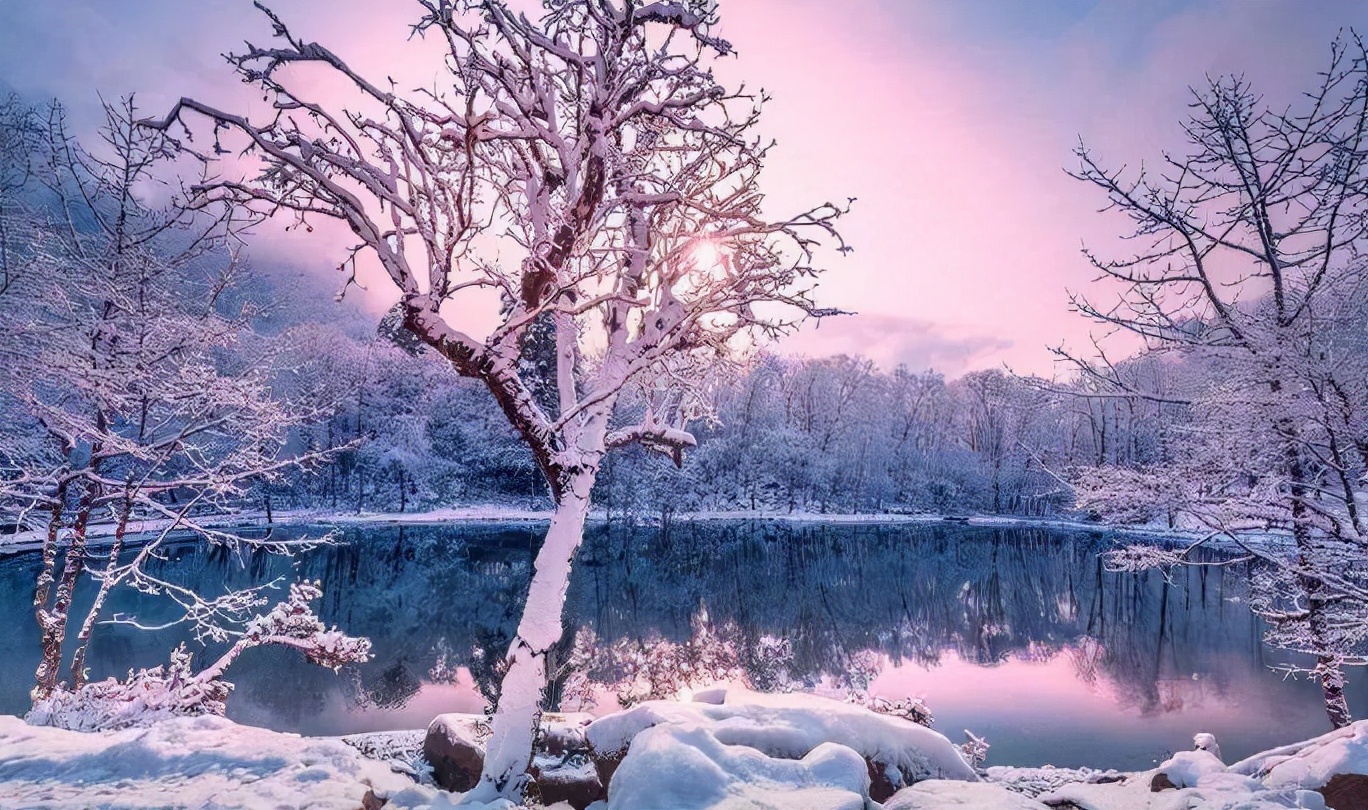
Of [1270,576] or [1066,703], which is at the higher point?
[1270,576]

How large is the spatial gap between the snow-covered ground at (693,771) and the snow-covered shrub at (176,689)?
78.0 inches

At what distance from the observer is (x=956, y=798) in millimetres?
4625

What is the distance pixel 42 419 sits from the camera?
705cm

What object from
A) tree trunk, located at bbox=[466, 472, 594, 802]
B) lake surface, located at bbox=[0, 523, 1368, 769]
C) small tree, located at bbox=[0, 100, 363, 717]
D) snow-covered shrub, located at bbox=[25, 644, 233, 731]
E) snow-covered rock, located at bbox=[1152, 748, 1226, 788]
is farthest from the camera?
lake surface, located at bbox=[0, 523, 1368, 769]

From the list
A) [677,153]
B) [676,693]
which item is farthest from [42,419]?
[676,693]

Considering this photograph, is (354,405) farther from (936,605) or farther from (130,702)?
(130,702)

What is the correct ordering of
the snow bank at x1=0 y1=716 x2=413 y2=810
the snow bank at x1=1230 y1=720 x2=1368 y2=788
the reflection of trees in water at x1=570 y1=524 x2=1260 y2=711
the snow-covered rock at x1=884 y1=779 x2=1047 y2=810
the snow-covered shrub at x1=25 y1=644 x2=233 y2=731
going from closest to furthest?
1. the snow bank at x1=0 y1=716 x2=413 y2=810
2. the snow-covered rock at x1=884 y1=779 x2=1047 y2=810
3. the snow bank at x1=1230 y1=720 x2=1368 y2=788
4. the snow-covered shrub at x1=25 y1=644 x2=233 y2=731
5. the reflection of trees in water at x1=570 y1=524 x2=1260 y2=711

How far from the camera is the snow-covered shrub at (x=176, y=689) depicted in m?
6.78

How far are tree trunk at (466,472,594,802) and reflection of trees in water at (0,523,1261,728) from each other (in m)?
9.88

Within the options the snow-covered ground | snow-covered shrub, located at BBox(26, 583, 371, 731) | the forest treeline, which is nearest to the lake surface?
snow-covered shrub, located at BBox(26, 583, 371, 731)

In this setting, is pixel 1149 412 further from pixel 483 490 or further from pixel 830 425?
pixel 483 490

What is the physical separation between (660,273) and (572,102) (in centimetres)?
198

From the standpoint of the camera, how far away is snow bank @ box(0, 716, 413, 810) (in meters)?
4.00

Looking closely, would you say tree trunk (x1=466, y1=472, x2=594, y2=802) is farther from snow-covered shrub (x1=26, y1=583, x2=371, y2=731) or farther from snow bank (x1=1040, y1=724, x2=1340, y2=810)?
snow bank (x1=1040, y1=724, x2=1340, y2=810)
